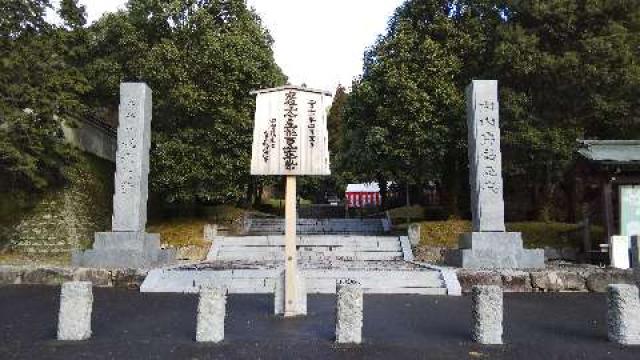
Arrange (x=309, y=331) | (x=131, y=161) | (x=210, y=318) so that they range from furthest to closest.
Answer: (x=131, y=161)
(x=309, y=331)
(x=210, y=318)

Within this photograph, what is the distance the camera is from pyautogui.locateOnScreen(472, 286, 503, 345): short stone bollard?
6.17 metres

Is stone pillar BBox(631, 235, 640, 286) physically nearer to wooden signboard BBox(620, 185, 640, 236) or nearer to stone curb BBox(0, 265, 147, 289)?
wooden signboard BBox(620, 185, 640, 236)

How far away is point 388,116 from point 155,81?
9.09 metres

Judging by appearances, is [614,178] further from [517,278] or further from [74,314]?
[74,314]

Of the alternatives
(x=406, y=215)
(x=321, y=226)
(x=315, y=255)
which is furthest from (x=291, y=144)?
(x=406, y=215)

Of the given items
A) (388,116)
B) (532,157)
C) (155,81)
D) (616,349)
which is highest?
(155,81)

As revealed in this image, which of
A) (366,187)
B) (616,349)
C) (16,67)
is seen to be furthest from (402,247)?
(366,187)

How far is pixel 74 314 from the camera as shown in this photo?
627cm

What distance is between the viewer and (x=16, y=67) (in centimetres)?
1619

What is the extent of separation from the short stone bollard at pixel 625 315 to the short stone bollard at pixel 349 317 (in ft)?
9.84

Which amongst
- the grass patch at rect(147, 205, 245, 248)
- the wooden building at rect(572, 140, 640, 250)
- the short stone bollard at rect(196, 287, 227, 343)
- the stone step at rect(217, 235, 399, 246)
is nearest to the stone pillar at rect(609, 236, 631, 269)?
the wooden building at rect(572, 140, 640, 250)

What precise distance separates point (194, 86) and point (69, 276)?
32.5ft

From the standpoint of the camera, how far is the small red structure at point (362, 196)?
40.4 m

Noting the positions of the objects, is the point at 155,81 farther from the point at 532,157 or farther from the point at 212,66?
the point at 532,157
